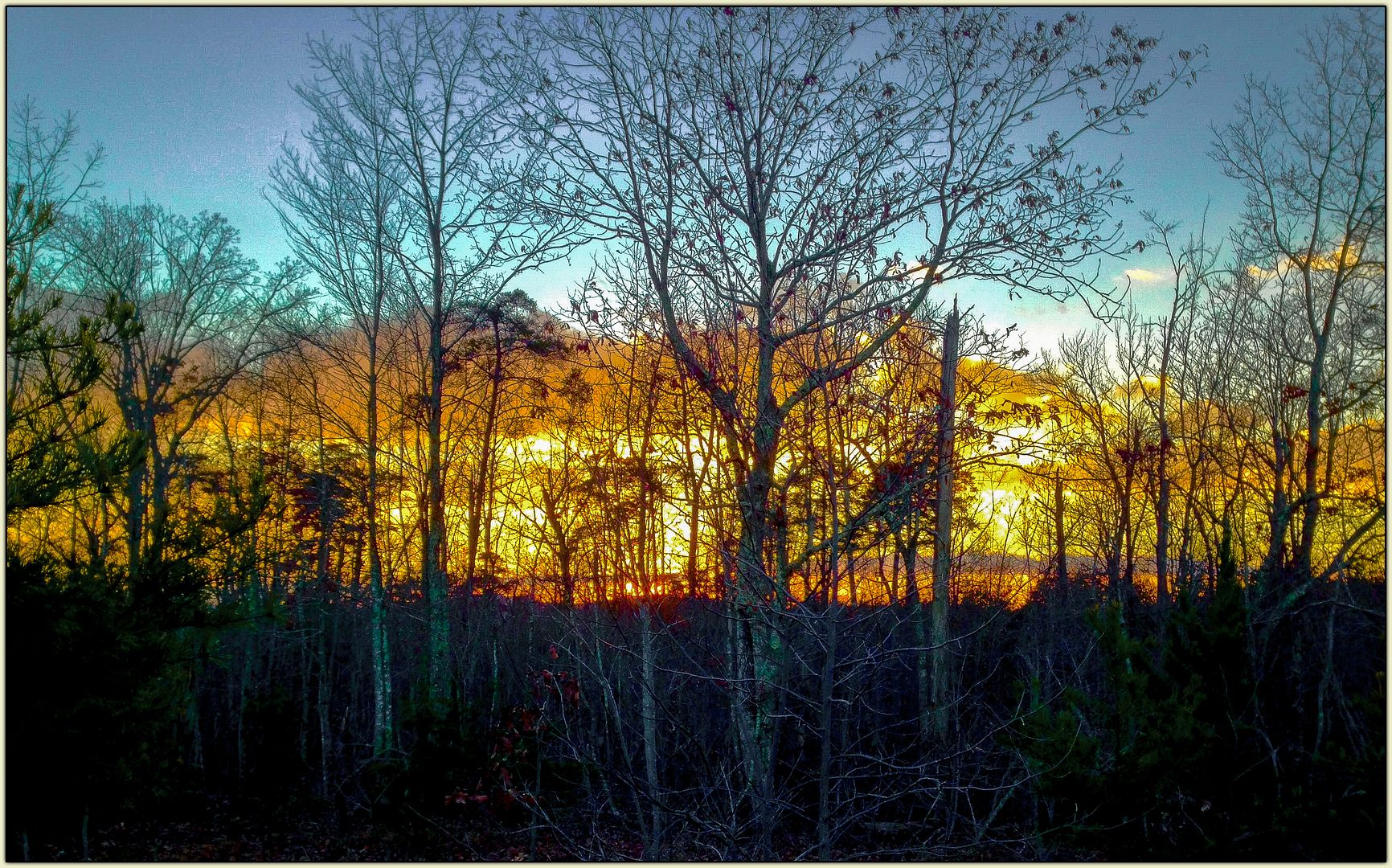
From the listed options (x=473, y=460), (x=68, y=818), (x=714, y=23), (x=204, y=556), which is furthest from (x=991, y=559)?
(x=68, y=818)

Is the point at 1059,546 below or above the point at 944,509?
below

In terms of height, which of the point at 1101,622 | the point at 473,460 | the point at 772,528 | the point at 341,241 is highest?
the point at 341,241

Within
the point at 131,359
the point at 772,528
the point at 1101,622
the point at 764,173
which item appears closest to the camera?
the point at 772,528

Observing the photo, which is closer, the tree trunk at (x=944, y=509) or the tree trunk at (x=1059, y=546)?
the tree trunk at (x=944, y=509)

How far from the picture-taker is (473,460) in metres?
14.2

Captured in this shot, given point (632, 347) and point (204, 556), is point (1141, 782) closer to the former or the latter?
point (632, 347)

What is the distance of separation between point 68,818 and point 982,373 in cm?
915

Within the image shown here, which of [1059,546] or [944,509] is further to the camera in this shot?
[1059,546]

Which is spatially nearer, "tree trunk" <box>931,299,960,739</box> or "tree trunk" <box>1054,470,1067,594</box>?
"tree trunk" <box>931,299,960,739</box>

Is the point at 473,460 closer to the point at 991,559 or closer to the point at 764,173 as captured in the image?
the point at 764,173

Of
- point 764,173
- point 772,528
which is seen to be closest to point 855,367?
point 772,528

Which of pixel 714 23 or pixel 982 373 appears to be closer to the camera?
pixel 982 373

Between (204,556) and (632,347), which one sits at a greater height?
(632,347)

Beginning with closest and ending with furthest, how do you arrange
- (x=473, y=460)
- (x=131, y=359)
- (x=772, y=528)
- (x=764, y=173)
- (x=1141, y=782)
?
(x=1141, y=782) < (x=772, y=528) < (x=764, y=173) < (x=131, y=359) < (x=473, y=460)
